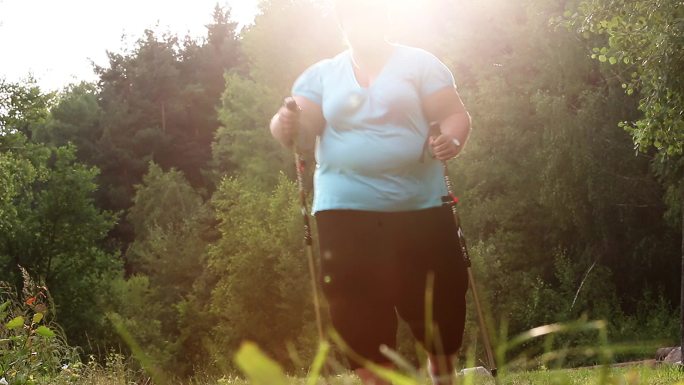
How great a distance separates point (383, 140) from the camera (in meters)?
3.51

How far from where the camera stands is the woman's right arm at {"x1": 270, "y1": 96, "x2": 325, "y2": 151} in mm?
3564

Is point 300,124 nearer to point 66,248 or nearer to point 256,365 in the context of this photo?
point 256,365

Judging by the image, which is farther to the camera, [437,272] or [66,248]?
[66,248]

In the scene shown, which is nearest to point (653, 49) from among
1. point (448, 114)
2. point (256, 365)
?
point (448, 114)

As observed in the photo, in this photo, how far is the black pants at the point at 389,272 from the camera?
353 cm

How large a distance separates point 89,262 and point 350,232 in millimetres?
33703

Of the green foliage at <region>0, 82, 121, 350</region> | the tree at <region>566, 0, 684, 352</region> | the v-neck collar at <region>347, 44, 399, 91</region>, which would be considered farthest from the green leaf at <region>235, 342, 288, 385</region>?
the green foliage at <region>0, 82, 121, 350</region>

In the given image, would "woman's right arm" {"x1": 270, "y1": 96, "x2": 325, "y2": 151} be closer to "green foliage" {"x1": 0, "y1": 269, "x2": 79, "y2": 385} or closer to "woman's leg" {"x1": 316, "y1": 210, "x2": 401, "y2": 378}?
"woman's leg" {"x1": 316, "y1": 210, "x2": 401, "y2": 378}

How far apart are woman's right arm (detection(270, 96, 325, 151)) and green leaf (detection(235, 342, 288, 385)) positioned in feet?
9.10

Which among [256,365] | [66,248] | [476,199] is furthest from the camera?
[66,248]

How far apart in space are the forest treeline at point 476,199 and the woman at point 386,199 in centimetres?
773

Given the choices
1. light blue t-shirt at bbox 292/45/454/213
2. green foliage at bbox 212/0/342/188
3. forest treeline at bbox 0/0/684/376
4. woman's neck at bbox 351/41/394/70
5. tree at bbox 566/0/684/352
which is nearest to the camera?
light blue t-shirt at bbox 292/45/454/213

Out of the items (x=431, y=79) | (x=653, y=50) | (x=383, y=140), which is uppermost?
(x=653, y=50)

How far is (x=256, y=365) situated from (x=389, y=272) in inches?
111
